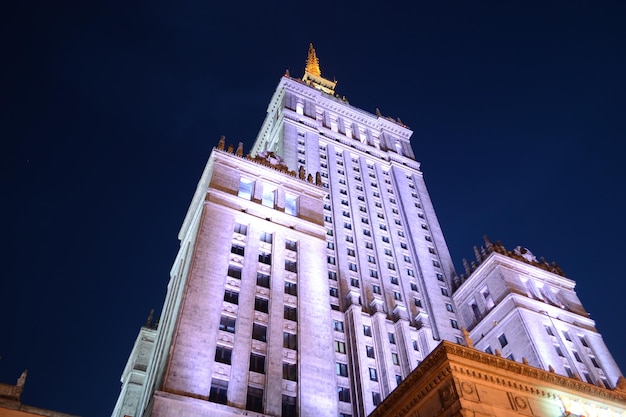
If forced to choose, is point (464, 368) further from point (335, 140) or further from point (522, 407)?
point (335, 140)

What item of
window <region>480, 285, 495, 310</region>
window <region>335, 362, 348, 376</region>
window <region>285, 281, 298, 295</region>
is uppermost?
window <region>480, 285, 495, 310</region>

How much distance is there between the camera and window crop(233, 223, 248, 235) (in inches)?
2090

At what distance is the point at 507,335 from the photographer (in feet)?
195

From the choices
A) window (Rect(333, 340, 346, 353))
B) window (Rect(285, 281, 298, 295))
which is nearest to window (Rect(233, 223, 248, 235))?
window (Rect(285, 281, 298, 295))

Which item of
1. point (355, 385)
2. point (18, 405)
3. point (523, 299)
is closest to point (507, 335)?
point (523, 299)

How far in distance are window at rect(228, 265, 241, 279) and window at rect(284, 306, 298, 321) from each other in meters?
5.15

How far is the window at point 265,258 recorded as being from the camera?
168ft

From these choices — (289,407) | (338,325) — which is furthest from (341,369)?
(289,407)

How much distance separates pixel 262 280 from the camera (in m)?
49.4

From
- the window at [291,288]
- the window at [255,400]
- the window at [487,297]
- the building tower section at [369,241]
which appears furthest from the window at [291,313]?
the window at [487,297]

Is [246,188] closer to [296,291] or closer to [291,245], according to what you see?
[291,245]

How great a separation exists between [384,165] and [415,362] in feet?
145

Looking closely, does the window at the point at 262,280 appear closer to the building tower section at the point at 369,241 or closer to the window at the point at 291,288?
the window at the point at 291,288

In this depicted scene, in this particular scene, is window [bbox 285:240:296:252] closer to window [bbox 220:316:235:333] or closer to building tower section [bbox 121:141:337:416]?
building tower section [bbox 121:141:337:416]
